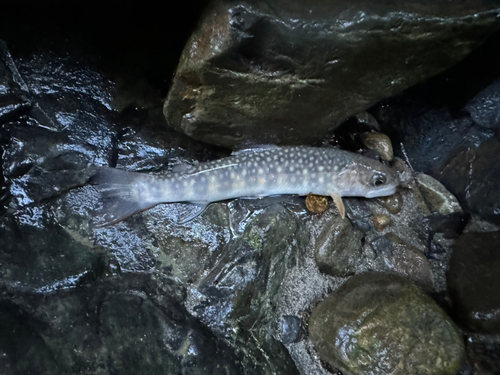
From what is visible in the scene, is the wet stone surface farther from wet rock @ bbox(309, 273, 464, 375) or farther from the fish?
the fish

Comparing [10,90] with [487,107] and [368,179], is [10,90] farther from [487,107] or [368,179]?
[487,107]

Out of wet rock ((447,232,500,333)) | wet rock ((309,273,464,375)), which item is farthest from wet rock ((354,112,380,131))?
wet rock ((309,273,464,375))

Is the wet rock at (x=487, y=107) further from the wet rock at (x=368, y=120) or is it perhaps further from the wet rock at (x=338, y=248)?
the wet rock at (x=338, y=248)

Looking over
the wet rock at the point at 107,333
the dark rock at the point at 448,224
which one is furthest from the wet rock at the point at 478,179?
the wet rock at the point at 107,333

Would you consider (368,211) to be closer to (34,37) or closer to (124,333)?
(124,333)

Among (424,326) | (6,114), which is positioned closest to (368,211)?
(424,326)
